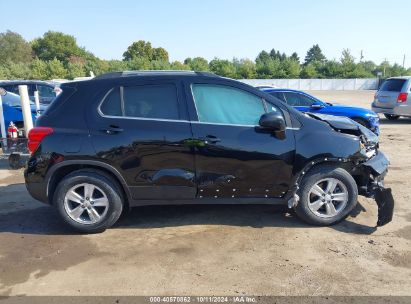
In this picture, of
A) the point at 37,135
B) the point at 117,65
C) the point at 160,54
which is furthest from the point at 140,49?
the point at 37,135

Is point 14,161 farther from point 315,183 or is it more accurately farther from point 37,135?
point 315,183

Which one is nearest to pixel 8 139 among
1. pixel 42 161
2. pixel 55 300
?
pixel 42 161

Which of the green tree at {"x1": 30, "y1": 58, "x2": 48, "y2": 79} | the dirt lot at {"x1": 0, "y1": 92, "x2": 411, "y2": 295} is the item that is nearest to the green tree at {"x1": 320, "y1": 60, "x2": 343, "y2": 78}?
the green tree at {"x1": 30, "y1": 58, "x2": 48, "y2": 79}

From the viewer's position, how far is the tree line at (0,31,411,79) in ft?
173

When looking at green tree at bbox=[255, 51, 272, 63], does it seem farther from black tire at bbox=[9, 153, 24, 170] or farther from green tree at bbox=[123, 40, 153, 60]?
black tire at bbox=[9, 153, 24, 170]

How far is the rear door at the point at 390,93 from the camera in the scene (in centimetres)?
1455

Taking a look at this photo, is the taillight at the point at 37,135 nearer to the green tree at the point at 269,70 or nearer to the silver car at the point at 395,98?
the silver car at the point at 395,98

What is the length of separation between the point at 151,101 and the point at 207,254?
1.83 meters

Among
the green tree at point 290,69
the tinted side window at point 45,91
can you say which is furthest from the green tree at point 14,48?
the tinted side window at point 45,91

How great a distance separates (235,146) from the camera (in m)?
4.39

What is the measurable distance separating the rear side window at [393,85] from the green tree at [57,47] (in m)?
85.8

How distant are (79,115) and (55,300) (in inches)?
80.5

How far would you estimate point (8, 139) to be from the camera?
8.23m

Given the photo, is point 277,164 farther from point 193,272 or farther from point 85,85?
point 85,85
